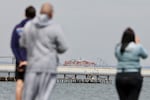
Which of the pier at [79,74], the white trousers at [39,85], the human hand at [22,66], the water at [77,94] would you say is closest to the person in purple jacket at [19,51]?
the human hand at [22,66]

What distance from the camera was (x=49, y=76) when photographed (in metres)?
9.86

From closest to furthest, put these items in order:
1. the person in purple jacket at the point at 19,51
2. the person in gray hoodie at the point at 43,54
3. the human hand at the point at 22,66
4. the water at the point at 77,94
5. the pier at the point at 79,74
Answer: the person in gray hoodie at the point at 43,54
the human hand at the point at 22,66
the person in purple jacket at the point at 19,51
the water at the point at 77,94
the pier at the point at 79,74

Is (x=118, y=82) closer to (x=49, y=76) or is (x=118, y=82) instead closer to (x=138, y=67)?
(x=138, y=67)

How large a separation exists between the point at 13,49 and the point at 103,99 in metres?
79.4

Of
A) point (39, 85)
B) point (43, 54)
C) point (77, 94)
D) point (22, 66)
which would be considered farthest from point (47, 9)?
point (77, 94)

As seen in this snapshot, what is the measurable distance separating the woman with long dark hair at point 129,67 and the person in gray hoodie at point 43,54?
5.13 feet

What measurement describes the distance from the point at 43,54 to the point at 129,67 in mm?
1819

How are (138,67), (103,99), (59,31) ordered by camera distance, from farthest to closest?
(103,99) < (138,67) < (59,31)

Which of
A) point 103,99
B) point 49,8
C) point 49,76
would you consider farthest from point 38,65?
point 103,99

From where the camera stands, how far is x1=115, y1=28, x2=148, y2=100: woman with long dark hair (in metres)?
11.1

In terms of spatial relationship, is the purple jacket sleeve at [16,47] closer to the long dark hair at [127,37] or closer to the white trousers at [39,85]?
the white trousers at [39,85]

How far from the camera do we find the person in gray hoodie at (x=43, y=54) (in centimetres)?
984

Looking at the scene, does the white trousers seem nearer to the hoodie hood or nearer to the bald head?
the hoodie hood

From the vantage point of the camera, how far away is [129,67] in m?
11.1
